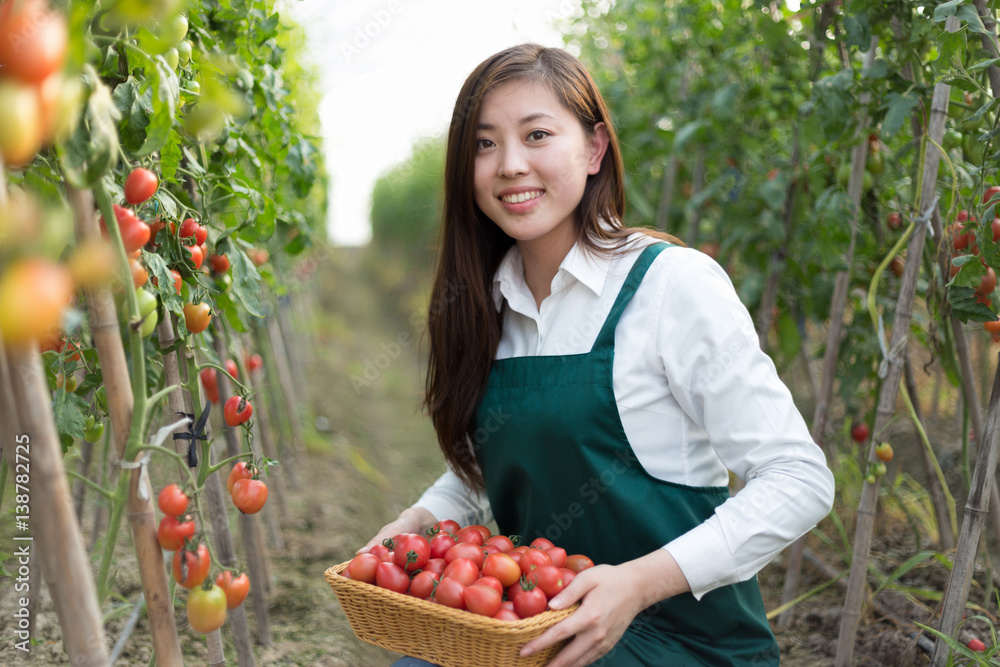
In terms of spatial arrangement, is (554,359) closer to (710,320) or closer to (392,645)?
(710,320)

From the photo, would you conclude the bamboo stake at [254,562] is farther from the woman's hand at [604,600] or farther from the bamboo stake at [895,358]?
the bamboo stake at [895,358]

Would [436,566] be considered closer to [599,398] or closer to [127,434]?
[599,398]

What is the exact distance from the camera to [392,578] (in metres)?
1.22

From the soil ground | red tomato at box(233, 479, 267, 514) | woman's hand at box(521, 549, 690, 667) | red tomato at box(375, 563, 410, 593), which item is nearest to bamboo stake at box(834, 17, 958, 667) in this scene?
the soil ground

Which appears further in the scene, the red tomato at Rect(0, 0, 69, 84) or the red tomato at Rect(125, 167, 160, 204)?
the red tomato at Rect(125, 167, 160, 204)

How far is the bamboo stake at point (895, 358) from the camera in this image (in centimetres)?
158

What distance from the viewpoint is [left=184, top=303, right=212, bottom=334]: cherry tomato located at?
1.29m

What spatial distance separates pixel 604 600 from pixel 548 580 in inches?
3.6

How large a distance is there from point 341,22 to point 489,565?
11.8 ft

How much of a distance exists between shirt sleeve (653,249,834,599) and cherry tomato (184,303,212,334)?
2.67ft

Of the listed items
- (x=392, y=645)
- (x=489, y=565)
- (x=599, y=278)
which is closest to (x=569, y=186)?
(x=599, y=278)

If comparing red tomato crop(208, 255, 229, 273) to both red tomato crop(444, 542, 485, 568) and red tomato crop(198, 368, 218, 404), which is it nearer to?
red tomato crop(198, 368, 218, 404)

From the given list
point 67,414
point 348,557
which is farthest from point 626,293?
point 348,557

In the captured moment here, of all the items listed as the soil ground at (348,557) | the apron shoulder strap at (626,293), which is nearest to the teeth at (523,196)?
the apron shoulder strap at (626,293)
